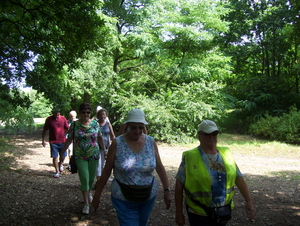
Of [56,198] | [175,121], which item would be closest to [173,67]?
[175,121]

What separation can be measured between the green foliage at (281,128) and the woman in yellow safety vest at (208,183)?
1286cm

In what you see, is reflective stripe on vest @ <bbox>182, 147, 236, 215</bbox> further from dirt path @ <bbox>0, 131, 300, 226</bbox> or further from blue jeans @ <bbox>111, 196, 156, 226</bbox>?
dirt path @ <bbox>0, 131, 300, 226</bbox>

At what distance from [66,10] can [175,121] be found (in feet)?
32.8

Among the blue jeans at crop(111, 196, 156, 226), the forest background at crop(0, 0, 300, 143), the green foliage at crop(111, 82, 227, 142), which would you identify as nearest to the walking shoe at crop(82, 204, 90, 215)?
the blue jeans at crop(111, 196, 156, 226)

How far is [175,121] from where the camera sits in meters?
14.8

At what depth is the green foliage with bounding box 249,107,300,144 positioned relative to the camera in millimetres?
14016

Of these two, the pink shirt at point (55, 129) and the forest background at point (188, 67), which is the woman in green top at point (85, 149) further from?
the forest background at point (188, 67)

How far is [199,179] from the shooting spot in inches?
100.0

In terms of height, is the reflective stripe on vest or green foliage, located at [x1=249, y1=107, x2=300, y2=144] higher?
the reflective stripe on vest

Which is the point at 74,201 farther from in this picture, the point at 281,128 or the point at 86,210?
the point at 281,128

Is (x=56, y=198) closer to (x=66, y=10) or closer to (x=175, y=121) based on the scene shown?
(x=66, y=10)

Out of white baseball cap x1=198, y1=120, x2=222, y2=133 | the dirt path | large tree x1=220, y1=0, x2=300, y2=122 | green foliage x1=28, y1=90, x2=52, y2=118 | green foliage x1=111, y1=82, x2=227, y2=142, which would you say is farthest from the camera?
large tree x1=220, y1=0, x2=300, y2=122

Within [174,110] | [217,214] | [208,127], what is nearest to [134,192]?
[217,214]

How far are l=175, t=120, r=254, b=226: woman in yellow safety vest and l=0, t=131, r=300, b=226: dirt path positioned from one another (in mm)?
2062
